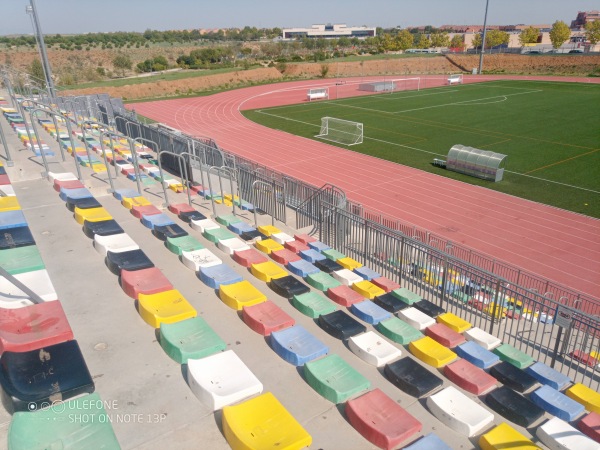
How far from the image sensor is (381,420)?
529 centimetres

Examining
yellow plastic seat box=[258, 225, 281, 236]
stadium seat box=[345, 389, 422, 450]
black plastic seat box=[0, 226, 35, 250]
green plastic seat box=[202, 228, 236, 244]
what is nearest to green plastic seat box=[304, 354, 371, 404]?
stadium seat box=[345, 389, 422, 450]

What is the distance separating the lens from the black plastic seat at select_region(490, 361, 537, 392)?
6613 mm

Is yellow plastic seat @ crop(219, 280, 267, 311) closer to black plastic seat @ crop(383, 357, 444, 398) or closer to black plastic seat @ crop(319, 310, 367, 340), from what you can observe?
black plastic seat @ crop(319, 310, 367, 340)

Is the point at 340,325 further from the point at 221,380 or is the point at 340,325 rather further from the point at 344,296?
the point at 221,380

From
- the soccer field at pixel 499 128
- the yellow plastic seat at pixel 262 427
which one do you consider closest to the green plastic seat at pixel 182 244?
the yellow plastic seat at pixel 262 427

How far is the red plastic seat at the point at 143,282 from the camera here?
25.0ft

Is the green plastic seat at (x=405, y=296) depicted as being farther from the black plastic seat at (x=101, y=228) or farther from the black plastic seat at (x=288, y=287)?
the black plastic seat at (x=101, y=228)

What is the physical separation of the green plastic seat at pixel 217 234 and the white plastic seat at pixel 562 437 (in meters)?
7.23

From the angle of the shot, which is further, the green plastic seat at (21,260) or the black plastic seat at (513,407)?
the green plastic seat at (21,260)

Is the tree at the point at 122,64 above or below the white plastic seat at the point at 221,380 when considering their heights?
above

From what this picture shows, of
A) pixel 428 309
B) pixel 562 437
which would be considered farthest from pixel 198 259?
pixel 562 437

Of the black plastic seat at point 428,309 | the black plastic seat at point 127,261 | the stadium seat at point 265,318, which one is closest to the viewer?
the stadium seat at point 265,318

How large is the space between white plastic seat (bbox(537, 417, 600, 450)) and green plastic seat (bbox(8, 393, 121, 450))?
4890 millimetres

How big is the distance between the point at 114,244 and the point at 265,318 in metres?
3.84
